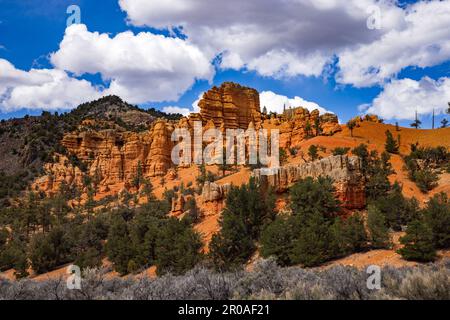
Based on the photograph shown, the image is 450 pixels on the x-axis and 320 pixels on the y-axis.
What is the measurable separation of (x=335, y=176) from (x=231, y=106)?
50.9 metres

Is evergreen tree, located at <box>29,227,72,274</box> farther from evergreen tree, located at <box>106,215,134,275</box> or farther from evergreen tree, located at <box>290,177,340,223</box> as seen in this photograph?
evergreen tree, located at <box>290,177,340,223</box>

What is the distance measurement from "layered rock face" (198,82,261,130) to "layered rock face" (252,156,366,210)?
4298cm

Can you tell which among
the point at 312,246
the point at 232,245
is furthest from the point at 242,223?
the point at 312,246

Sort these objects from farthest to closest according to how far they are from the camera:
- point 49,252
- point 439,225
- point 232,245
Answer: point 49,252 → point 232,245 → point 439,225

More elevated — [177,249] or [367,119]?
[367,119]

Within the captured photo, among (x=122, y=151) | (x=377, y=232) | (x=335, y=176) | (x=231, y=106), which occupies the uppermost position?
(x=231, y=106)

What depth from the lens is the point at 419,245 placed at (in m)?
18.8

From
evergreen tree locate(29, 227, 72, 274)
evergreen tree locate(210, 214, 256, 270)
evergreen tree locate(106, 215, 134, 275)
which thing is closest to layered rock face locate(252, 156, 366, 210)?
evergreen tree locate(210, 214, 256, 270)

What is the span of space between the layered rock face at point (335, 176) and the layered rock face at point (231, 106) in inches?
1692

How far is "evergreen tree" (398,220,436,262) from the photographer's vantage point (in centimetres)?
1855

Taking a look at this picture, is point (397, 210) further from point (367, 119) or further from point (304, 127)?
point (367, 119)

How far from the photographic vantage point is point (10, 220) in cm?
5216
